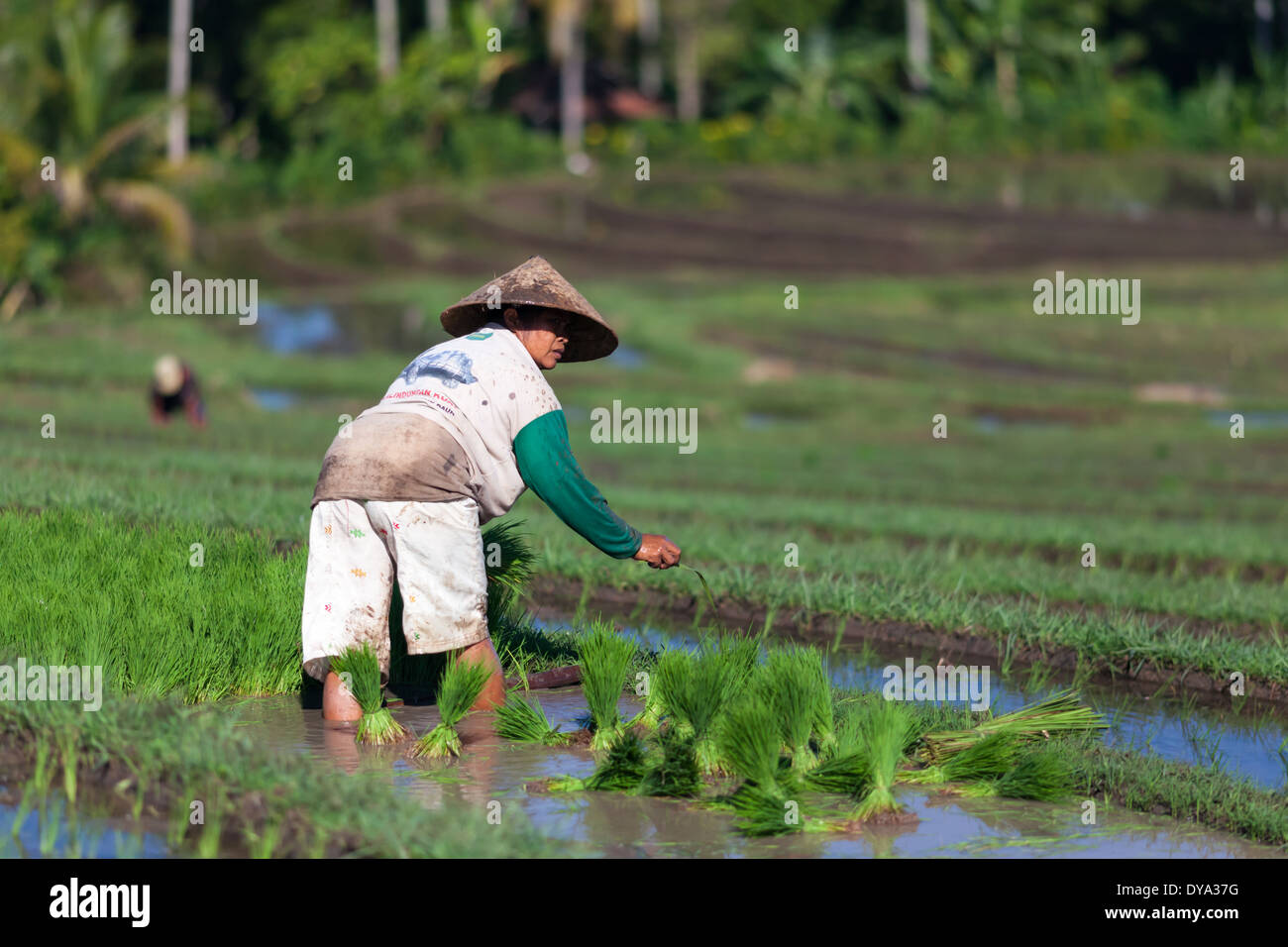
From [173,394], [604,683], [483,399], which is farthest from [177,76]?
[604,683]

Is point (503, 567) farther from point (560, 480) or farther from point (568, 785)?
point (568, 785)

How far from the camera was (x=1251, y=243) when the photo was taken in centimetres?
Answer: 3462

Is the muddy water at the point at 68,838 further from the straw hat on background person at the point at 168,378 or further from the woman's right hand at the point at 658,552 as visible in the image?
the straw hat on background person at the point at 168,378

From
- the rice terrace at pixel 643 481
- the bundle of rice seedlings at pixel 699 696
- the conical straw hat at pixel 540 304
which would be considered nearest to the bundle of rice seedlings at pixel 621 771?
the rice terrace at pixel 643 481

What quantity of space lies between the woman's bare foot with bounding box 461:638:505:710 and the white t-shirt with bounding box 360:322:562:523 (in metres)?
0.53

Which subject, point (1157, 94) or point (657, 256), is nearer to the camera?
point (657, 256)

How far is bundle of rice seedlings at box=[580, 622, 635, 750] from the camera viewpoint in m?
6.01

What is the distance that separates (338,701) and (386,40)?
1647 inches

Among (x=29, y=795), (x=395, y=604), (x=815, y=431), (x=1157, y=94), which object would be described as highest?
(x=1157, y=94)

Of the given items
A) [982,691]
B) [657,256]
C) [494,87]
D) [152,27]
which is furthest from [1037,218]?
[982,691]

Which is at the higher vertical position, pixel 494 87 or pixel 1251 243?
pixel 494 87

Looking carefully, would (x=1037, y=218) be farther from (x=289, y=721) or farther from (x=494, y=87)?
(x=289, y=721)

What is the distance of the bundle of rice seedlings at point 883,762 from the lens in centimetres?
541

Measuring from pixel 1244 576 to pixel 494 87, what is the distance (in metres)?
37.6
